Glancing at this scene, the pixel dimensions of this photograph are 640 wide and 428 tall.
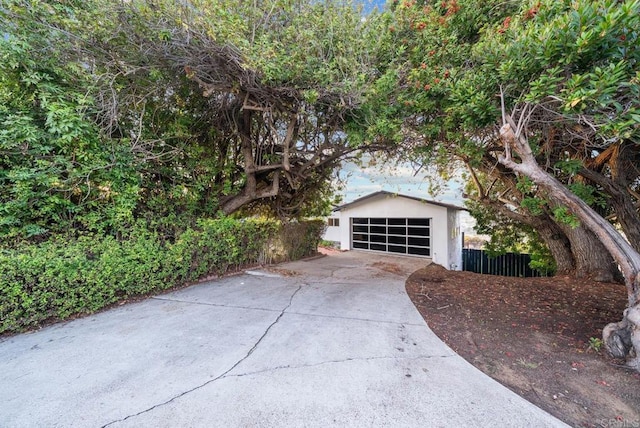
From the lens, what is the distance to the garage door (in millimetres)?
12352

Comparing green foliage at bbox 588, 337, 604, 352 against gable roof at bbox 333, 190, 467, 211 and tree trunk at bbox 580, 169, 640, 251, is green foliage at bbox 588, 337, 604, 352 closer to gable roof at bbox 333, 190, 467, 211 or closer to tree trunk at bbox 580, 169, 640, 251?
tree trunk at bbox 580, 169, 640, 251

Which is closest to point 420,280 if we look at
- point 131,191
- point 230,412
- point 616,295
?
point 616,295

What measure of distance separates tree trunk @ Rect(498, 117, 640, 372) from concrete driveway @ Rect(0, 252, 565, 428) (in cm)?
165

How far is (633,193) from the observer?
592 cm

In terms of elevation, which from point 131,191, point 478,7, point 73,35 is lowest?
point 131,191

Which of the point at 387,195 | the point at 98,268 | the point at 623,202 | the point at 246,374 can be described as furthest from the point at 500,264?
the point at 98,268

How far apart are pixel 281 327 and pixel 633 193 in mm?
8209

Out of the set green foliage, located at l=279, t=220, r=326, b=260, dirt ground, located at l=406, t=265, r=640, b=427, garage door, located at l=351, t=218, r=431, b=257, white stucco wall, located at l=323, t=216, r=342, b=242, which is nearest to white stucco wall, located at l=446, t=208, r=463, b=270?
garage door, located at l=351, t=218, r=431, b=257

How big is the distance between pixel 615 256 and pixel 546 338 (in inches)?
52.0

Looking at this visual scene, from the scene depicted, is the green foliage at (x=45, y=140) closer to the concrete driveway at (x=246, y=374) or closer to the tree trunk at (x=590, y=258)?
the concrete driveway at (x=246, y=374)

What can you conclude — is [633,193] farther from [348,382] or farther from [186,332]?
[186,332]

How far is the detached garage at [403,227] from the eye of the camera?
38.4 ft

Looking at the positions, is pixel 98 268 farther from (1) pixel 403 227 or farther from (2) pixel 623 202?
(1) pixel 403 227

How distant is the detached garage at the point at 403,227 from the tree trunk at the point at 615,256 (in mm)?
8389
